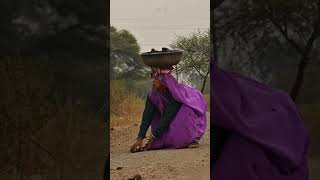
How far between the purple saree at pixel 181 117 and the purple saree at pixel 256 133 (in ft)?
0.58

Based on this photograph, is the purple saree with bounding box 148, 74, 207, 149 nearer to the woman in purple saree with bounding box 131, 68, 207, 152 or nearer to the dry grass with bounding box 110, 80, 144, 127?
the woman in purple saree with bounding box 131, 68, 207, 152

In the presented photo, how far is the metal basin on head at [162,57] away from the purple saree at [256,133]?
1.10ft

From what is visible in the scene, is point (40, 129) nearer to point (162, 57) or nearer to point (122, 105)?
point (122, 105)

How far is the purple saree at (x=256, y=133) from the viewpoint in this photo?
4195mm

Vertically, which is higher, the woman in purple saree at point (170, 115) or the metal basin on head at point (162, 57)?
the metal basin on head at point (162, 57)

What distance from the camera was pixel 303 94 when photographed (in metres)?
4.50

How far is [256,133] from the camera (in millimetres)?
4234

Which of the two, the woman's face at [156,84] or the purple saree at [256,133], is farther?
the woman's face at [156,84]

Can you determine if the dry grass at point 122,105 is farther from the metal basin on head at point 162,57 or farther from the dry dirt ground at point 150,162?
the metal basin on head at point 162,57

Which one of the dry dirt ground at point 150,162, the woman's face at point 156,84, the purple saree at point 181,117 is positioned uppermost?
the woman's face at point 156,84

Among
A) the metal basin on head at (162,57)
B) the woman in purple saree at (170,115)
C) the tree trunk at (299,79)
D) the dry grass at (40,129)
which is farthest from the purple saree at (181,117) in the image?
the tree trunk at (299,79)

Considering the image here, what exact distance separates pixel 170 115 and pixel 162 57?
1.52 feet

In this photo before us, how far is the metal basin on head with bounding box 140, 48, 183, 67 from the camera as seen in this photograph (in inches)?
177

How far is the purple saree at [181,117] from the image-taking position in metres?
4.46
